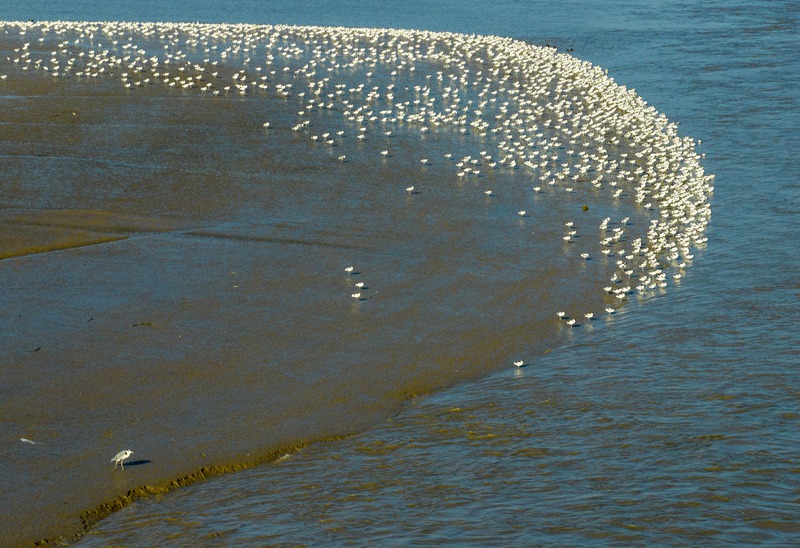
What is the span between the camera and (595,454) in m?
10.9

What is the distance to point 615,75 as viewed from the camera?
109ft

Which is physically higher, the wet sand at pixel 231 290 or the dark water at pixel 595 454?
the wet sand at pixel 231 290

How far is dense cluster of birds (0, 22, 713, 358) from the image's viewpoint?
19.5m

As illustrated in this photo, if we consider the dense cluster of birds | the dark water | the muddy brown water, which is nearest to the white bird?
the muddy brown water

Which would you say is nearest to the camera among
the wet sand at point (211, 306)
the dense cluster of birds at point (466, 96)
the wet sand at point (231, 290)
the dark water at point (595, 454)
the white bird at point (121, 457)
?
the dark water at point (595, 454)

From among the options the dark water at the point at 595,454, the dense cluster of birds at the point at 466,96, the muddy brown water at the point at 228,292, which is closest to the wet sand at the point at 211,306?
the muddy brown water at the point at 228,292

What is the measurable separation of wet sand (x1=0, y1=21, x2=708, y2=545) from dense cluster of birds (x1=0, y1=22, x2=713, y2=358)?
72cm

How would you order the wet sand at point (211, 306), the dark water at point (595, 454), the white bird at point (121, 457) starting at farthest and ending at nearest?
the wet sand at point (211, 306) → the white bird at point (121, 457) → the dark water at point (595, 454)

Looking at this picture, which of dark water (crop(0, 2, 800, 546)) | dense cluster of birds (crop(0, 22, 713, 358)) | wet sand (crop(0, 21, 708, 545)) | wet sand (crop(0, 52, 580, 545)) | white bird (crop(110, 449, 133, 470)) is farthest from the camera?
dense cluster of birds (crop(0, 22, 713, 358))

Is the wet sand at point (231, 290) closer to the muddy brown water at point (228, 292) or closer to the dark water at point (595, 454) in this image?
the muddy brown water at point (228, 292)

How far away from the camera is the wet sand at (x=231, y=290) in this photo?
445 inches

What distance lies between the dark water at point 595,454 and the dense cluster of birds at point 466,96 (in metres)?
1.32

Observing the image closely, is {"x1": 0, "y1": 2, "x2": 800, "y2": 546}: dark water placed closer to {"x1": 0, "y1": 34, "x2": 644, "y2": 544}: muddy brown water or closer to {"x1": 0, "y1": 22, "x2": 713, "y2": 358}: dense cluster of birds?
{"x1": 0, "y1": 34, "x2": 644, "y2": 544}: muddy brown water

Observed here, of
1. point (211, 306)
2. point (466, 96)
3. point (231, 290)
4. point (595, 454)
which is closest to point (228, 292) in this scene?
point (231, 290)
